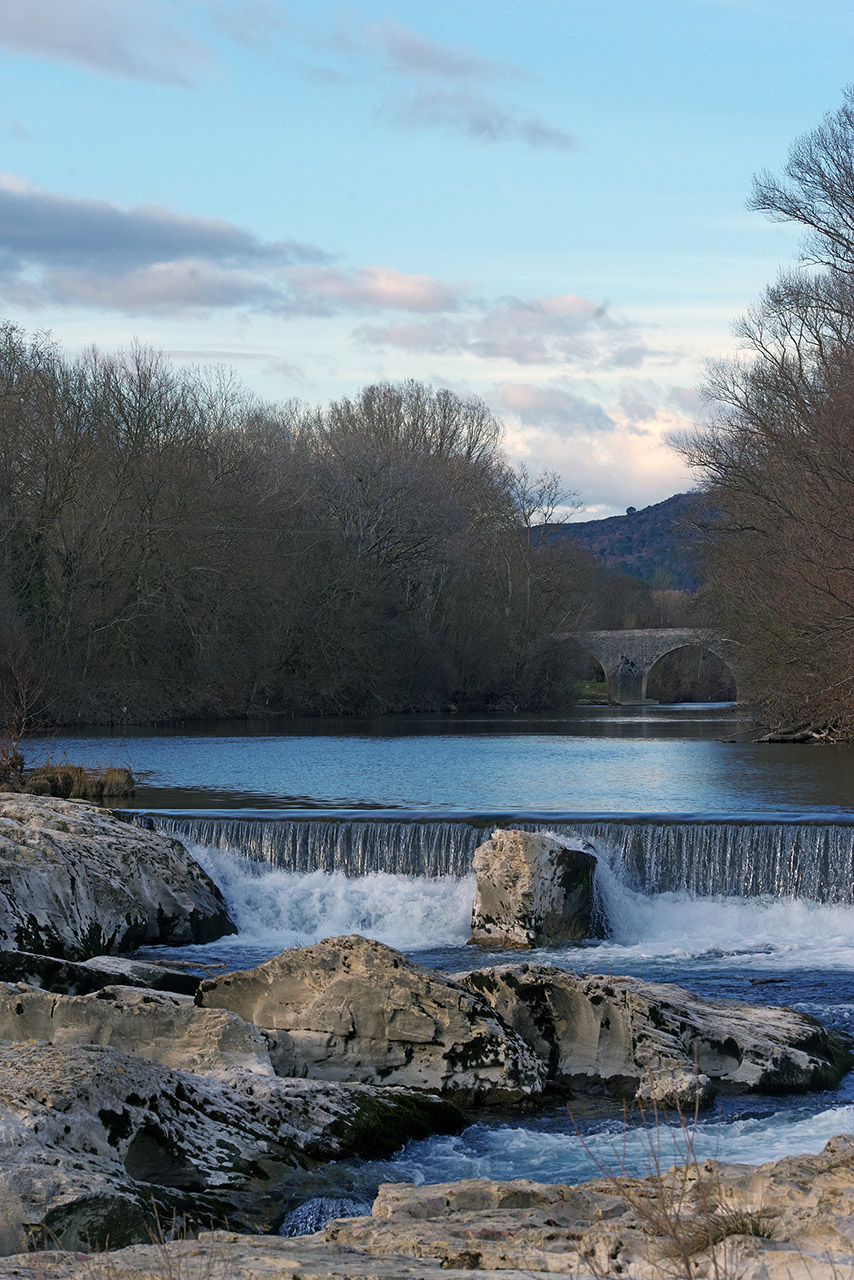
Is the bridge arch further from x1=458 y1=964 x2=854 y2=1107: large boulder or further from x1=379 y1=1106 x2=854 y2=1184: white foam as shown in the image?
x1=379 y1=1106 x2=854 y2=1184: white foam

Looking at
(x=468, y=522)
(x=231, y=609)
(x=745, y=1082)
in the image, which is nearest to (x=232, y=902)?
(x=745, y=1082)

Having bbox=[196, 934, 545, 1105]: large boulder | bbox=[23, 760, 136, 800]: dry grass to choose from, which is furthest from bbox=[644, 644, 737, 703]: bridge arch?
bbox=[196, 934, 545, 1105]: large boulder

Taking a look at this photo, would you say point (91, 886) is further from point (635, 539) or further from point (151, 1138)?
point (635, 539)

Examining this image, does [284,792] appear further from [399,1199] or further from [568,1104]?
[399,1199]

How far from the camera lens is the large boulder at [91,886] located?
10.6 meters

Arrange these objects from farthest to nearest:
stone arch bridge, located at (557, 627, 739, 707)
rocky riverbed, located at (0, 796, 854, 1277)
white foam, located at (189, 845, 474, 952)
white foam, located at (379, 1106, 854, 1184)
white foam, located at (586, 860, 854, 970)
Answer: stone arch bridge, located at (557, 627, 739, 707) < white foam, located at (189, 845, 474, 952) < white foam, located at (586, 860, 854, 970) < white foam, located at (379, 1106, 854, 1184) < rocky riverbed, located at (0, 796, 854, 1277)

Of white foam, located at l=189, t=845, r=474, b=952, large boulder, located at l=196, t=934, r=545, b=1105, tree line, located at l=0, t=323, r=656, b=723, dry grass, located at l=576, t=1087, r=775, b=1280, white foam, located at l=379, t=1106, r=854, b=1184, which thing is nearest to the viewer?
dry grass, located at l=576, t=1087, r=775, b=1280

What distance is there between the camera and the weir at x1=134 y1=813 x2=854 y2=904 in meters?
13.4

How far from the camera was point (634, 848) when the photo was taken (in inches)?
543

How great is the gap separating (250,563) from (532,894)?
30.9m

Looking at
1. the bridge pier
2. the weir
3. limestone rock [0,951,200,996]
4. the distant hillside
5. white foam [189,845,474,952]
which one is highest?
the distant hillside

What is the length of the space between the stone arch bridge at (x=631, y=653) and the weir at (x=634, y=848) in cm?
4358

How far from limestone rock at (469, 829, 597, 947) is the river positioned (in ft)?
1.19

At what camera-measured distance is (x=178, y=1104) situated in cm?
584
